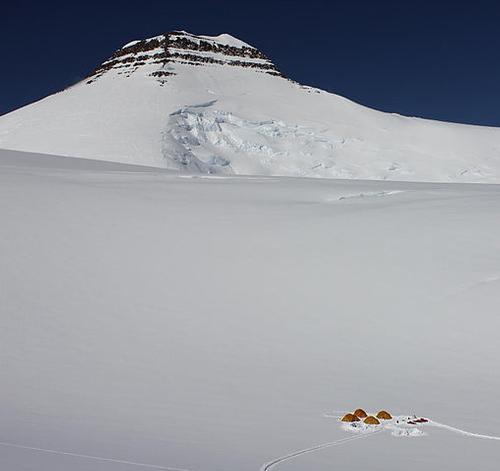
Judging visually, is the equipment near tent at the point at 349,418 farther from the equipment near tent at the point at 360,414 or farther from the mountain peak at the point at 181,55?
the mountain peak at the point at 181,55

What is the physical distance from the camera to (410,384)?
6.03 metres

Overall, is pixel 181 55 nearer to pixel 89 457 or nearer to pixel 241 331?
pixel 241 331

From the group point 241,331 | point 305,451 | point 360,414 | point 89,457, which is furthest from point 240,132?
point 89,457

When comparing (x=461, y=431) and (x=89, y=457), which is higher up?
(x=89, y=457)

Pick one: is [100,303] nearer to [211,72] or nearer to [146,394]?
[146,394]

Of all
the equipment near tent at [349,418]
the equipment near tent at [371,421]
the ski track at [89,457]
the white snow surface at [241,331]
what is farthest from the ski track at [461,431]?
the ski track at [89,457]

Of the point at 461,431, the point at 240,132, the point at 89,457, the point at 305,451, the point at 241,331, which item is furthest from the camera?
the point at 240,132

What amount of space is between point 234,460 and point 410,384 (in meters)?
2.62

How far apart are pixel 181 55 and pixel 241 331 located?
228 ft

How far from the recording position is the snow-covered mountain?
49031 millimetres

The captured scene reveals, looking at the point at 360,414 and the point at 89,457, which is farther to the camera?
the point at 360,414

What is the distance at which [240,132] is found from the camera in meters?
52.4

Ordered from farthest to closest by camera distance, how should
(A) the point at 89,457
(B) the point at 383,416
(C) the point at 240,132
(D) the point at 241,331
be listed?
(C) the point at 240,132
(D) the point at 241,331
(B) the point at 383,416
(A) the point at 89,457

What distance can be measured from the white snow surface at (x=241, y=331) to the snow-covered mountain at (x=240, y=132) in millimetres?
35542
